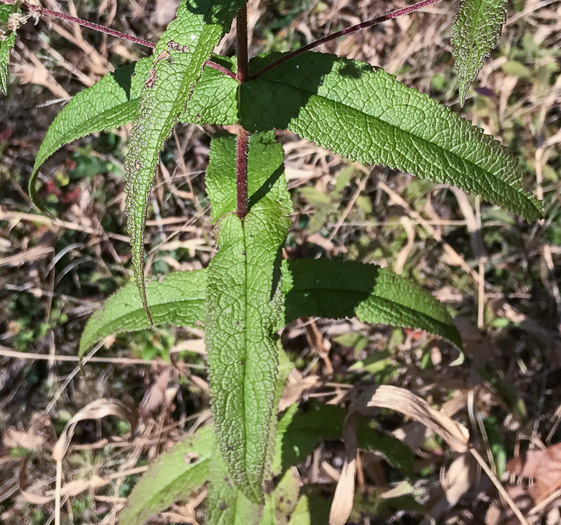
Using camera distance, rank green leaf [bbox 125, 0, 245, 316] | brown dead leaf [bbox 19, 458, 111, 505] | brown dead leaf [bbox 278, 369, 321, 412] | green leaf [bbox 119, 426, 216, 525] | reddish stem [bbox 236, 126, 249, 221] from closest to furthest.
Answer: green leaf [bbox 125, 0, 245, 316], reddish stem [bbox 236, 126, 249, 221], green leaf [bbox 119, 426, 216, 525], brown dead leaf [bbox 278, 369, 321, 412], brown dead leaf [bbox 19, 458, 111, 505]

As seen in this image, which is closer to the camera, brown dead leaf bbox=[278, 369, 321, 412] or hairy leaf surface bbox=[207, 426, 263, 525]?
hairy leaf surface bbox=[207, 426, 263, 525]

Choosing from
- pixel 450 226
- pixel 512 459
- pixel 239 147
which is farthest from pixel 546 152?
pixel 239 147

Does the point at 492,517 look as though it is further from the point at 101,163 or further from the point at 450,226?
the point at 101,163

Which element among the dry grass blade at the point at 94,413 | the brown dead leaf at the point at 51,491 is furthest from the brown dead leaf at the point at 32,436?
the dry grass blade at the point at 94,413

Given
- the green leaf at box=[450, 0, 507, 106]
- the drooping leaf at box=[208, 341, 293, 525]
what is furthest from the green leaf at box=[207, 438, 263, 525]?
the green leaf at box=[450, 0, 507, 106]

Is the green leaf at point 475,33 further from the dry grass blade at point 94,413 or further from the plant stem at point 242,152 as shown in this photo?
the dry grass blade at point 94,413

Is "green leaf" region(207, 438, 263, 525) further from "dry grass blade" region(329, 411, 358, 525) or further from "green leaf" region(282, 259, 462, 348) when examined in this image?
"green leaf" region(282, 259, 462, 348)
